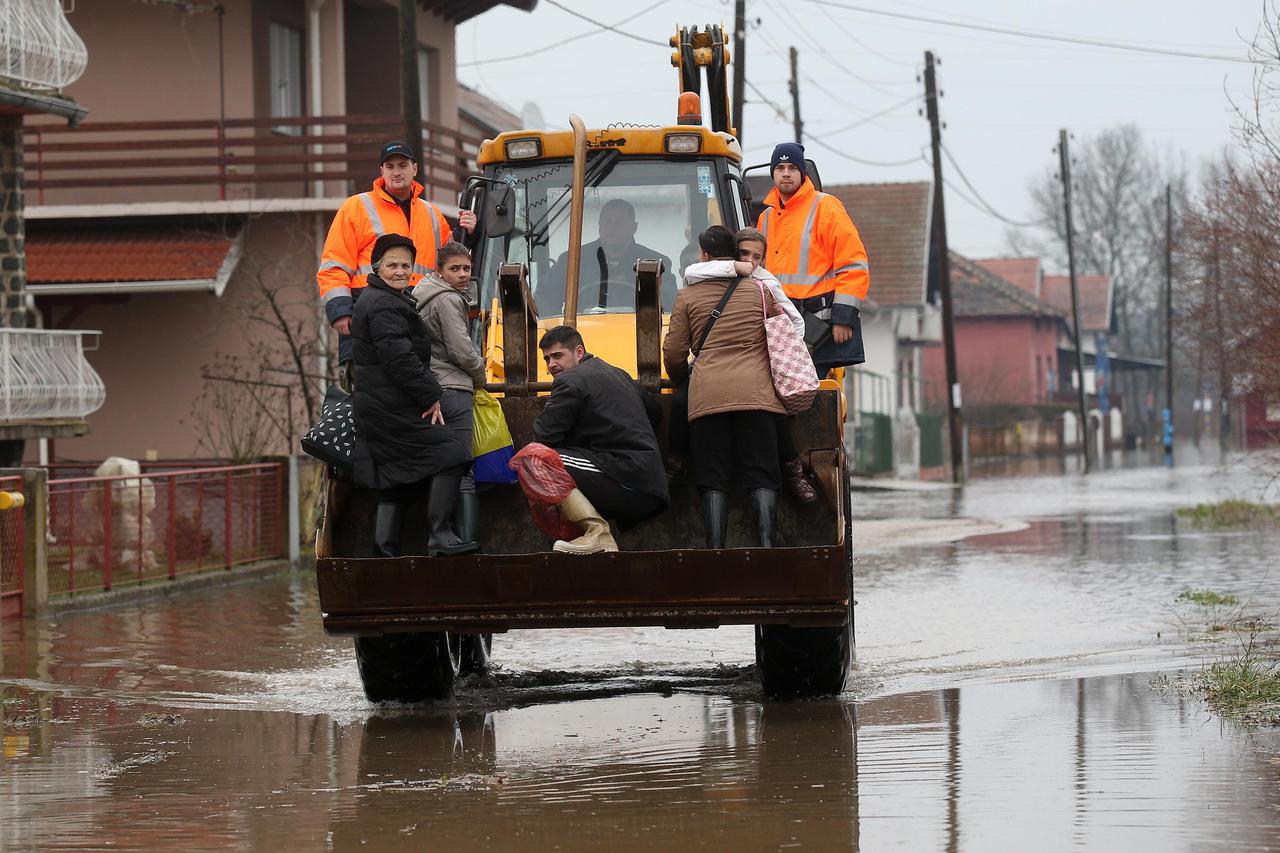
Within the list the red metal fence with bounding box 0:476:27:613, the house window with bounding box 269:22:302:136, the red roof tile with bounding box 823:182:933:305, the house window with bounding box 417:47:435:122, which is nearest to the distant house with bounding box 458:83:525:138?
the house window with bounding box 417:47:435:122

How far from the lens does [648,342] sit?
30.9 ft

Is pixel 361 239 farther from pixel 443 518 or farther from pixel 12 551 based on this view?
pixel 12 551

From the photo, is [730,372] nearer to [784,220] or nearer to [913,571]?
[784,220]

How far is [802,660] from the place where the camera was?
9781 millimetres

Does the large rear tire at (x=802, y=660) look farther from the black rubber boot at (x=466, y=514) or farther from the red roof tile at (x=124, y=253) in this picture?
the red roof tile at (x=124, y=253)

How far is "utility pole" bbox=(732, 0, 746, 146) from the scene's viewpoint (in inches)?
1219

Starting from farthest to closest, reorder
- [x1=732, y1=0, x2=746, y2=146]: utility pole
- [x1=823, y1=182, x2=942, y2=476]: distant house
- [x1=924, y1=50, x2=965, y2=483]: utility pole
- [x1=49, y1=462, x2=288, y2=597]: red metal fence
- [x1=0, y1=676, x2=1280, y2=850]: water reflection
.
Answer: [x1=823, y1=182, x2=942, y2=476]: distant house
[x1=924, y1=50, x2=965, y2=483]: utility pole
[x1=732, y1=0, x2=746, y2=146]: utility pole
[x1=49, y1=462, x2=288, y2=597]: red metal fence
[x1=0, y1=676, x2=1280, y2=850]: water reflection

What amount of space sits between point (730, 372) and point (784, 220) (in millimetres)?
1678

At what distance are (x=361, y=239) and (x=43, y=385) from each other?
489 inches

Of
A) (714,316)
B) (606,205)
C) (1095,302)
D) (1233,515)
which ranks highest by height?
(1095,302)

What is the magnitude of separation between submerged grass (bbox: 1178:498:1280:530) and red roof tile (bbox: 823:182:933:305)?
2836 centimetres

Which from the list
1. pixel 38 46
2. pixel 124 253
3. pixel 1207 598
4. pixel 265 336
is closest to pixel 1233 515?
pixel 1207 598

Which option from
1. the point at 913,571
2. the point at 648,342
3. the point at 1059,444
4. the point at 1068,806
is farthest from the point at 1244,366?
the point at 1059,444

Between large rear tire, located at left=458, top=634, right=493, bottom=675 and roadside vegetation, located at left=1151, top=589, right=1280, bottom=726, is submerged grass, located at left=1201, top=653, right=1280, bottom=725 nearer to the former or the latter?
roadside vegetation, located at left=1151, top=589, right=1280, bottom=726
